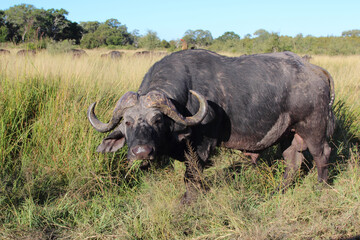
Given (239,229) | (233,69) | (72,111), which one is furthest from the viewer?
(72,111)

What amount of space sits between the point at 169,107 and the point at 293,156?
2.06m

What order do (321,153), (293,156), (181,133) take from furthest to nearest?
(293,156)
(321,153)
(181,133)

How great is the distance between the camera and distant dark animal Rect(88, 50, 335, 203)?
3.09 meters

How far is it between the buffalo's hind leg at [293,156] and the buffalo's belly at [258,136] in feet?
1.22

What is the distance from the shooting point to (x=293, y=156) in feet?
13.1

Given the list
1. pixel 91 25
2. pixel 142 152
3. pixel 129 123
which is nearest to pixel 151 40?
pixel 129 123

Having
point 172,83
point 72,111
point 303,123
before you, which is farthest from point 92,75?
point 303,123

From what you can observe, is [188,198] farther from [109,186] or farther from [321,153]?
[321,153]

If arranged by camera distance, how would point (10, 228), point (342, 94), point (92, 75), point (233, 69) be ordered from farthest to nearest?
point (342, 94) → point (92, 75) → point (233, 69) → point (10, 228)

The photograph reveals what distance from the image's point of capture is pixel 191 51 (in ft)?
11.5

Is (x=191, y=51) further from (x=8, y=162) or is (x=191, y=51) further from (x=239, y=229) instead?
(x=8, y=162)

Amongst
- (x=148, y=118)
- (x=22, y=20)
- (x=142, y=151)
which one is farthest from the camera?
(x=22, y=20)

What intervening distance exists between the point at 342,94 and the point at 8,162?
5.72m

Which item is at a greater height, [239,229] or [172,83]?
[172,83]
